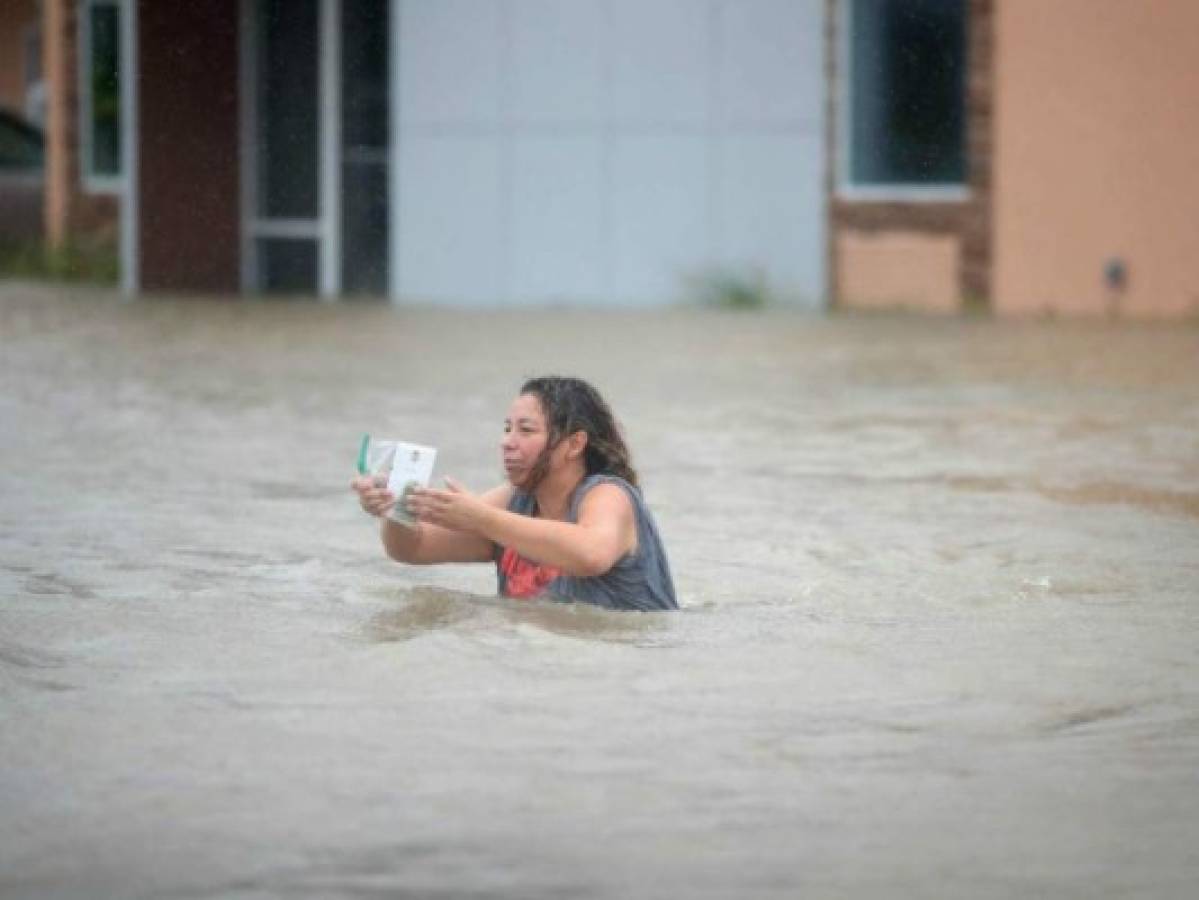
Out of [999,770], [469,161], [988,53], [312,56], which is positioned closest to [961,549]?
[999,770]

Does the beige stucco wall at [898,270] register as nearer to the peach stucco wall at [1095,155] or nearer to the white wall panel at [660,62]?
the peach stucco wall at [1095,155]

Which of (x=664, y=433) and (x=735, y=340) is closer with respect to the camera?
(x=664, y=433)

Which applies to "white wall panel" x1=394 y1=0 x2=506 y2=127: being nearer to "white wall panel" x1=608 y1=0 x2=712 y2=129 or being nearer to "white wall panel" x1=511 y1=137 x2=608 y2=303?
"white wall panel" x1=511 y1=137 x2=608 y2=303

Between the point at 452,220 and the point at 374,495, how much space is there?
17.9 meters

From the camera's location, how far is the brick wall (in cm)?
2262

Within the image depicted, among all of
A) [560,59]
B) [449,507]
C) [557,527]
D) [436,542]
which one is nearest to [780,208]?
[560,59]

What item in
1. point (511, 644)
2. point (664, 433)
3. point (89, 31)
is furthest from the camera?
point (89, 31)

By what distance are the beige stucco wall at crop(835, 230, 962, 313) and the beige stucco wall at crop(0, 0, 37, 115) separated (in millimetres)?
18141

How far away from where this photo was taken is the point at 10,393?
52.3 feet

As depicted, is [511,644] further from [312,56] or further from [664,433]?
[312,56]

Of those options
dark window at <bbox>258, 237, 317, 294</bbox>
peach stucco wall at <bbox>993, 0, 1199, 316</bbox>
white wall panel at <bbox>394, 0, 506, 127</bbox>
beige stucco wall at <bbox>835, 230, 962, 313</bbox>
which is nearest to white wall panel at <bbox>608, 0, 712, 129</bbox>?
white wall panel at <bbox>394, 0, 506, 127</bbox>

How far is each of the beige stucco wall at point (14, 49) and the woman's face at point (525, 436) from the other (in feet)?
104

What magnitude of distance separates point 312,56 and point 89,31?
279 cm

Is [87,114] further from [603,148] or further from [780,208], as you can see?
[780,208]
